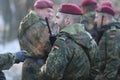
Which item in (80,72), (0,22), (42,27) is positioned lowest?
(0,22)

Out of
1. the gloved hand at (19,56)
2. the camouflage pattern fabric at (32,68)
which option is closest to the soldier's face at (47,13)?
the camouflage pattern fabric at (32,68)

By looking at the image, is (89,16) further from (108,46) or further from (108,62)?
(108,62)

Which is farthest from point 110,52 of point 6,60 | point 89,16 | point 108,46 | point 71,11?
point 6,60

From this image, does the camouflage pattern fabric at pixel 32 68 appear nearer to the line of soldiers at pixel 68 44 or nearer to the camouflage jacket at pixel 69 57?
the line of soldiers at pixel 68 44

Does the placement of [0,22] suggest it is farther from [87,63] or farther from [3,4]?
[87,63]

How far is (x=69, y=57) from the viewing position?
467 cm

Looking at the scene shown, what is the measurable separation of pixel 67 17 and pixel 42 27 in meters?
0.97

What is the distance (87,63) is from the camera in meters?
4.86

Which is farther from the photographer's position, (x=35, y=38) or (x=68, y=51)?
(x=35, y=38)

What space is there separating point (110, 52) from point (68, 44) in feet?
4.17

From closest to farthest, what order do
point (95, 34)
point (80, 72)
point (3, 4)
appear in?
1. point (80, 72)
2. point (95, 34)
3. point (3, 4)

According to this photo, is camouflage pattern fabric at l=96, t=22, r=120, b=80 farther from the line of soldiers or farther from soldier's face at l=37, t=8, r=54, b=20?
soldier's face at l=37, t=8, r=54, b=20

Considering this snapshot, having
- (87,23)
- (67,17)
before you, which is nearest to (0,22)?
(87,23)

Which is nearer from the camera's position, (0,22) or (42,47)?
(42,47)
